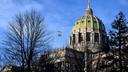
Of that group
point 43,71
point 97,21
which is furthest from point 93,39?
point 43,71

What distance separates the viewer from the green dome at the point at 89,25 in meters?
140

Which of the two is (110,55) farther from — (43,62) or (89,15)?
(89,15)

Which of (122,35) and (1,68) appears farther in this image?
(1,68)

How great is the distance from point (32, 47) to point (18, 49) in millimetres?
1380

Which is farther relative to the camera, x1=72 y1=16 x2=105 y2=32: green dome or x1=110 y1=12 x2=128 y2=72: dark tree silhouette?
x1=72 y1=16 x2=105 y2=32: green dome

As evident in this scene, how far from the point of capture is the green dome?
140 meters

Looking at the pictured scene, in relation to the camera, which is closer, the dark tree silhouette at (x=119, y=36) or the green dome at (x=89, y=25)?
the dark tree silhouette at (x=119, y=36)

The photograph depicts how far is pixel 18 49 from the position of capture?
43.4m

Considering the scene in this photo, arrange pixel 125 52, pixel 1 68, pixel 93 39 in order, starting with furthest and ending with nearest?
pixel 93 39
pixel 1 68
pixel 125 52

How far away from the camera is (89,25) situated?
141 m

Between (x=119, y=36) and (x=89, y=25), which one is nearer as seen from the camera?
(x=119, y=36)

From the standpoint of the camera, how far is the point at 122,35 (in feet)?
144

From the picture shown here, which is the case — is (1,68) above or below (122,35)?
below

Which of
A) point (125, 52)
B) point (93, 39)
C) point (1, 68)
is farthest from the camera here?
point (93, 39)
